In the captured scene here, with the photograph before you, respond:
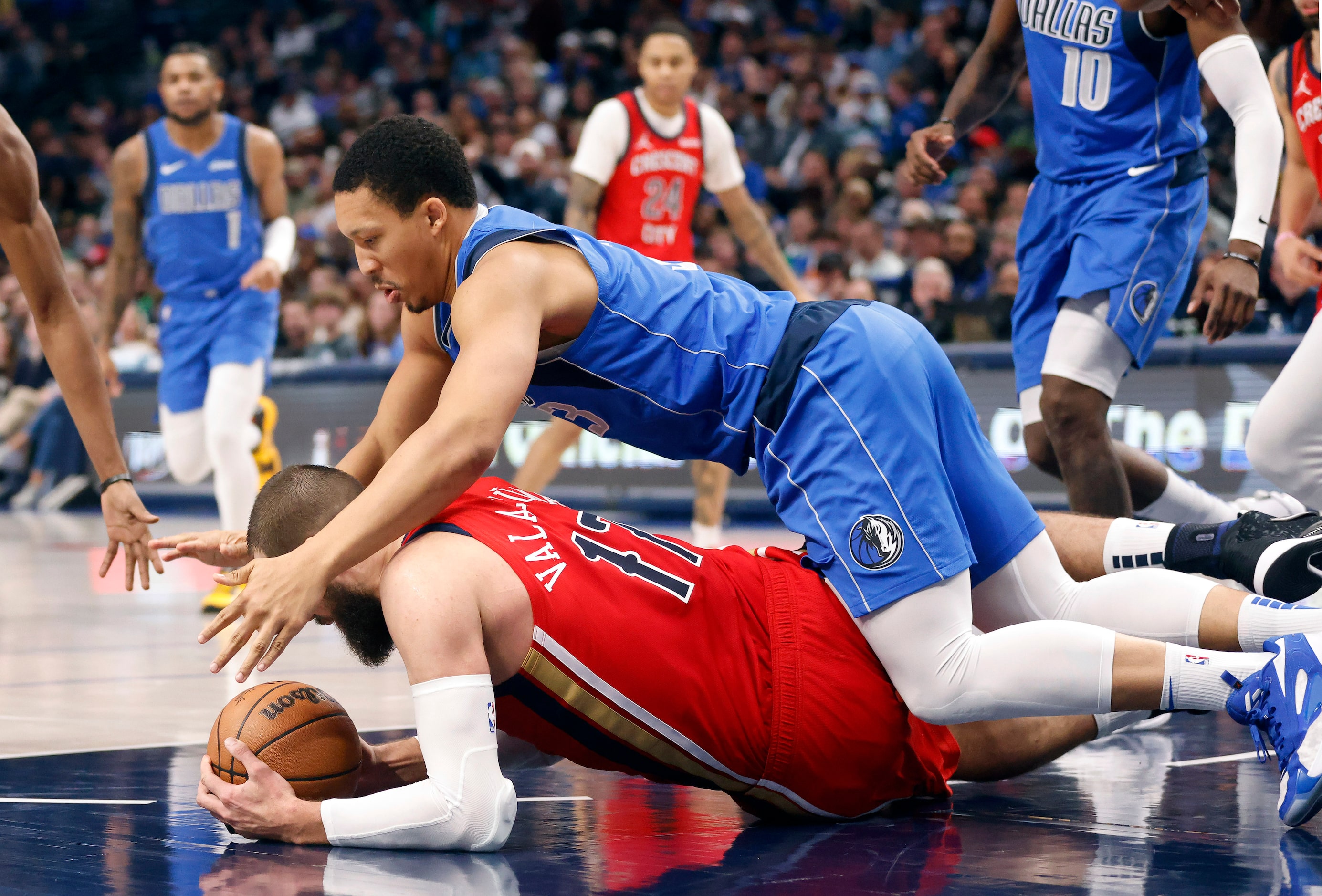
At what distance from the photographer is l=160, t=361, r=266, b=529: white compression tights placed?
6.57 metres

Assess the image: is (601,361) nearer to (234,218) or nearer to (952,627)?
(952,627)

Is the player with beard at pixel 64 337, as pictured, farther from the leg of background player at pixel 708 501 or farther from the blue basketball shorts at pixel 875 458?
the leg of background player at pixel 708 501

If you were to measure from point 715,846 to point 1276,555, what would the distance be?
4.58ft

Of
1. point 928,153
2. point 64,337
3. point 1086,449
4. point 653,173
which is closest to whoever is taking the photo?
point 64,337

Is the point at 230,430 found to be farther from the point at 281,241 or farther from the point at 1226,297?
the point at 1226,297

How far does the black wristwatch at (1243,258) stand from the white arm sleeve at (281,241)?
4289 mm

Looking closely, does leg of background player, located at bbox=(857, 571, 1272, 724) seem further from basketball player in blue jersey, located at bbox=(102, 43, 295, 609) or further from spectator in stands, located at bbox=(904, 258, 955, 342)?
spectator in stands, located at bbox=(904, 258, 955, 342)

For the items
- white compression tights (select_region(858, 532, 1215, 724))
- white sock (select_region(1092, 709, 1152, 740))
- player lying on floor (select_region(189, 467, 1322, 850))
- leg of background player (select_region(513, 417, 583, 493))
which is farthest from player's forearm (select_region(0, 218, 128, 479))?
leg of background player (select_region(513, 417, 583, 493))

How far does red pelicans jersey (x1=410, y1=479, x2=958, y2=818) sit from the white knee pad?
454cm

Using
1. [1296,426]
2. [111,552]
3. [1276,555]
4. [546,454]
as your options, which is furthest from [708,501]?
[1276,555]

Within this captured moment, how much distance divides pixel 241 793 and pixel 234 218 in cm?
500

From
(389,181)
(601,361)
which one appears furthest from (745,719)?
(389,181)

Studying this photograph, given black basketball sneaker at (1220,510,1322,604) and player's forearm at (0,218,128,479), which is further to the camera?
player's forearm at (0,218,128,479)

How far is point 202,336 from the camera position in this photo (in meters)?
6.95
